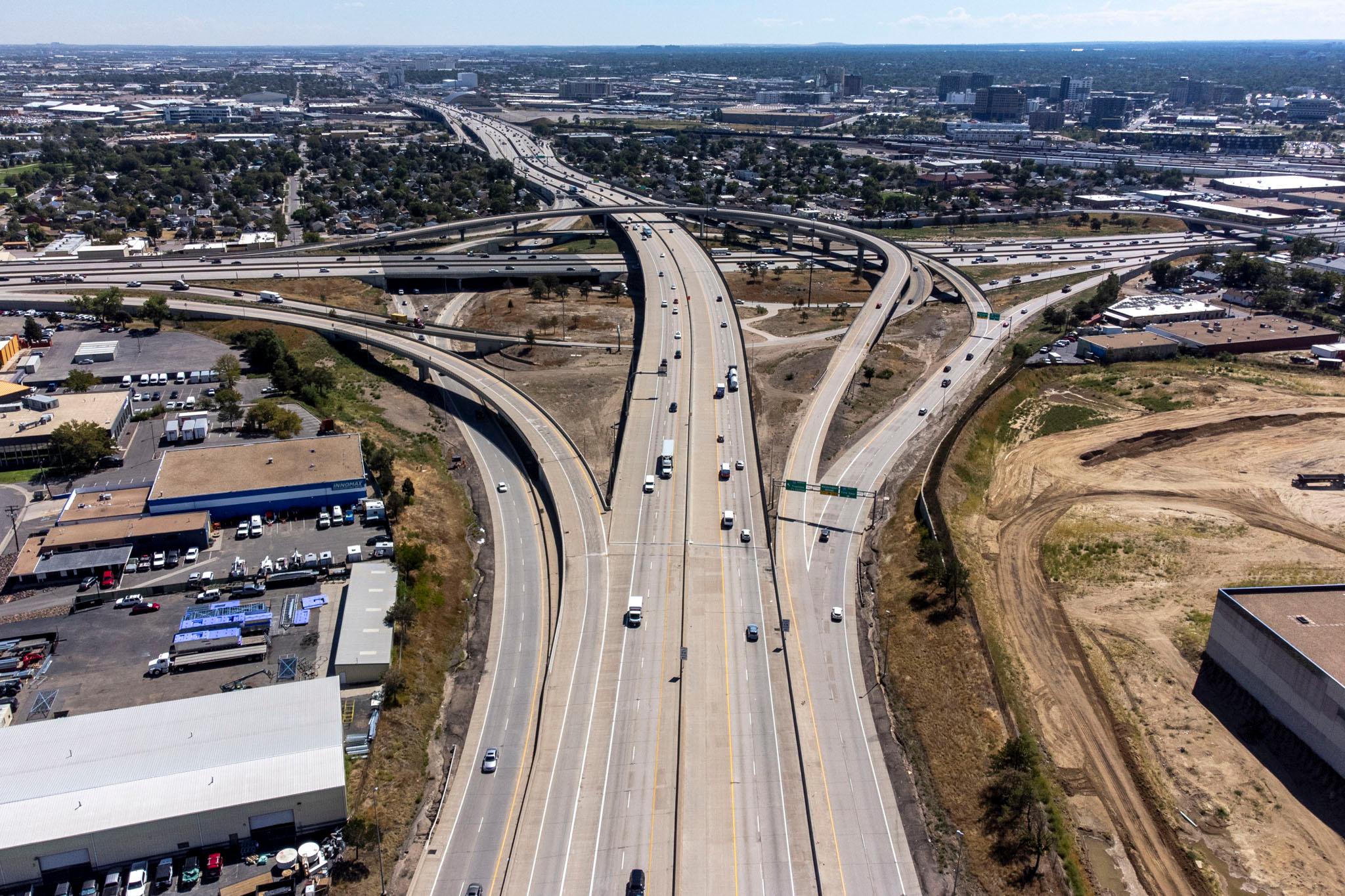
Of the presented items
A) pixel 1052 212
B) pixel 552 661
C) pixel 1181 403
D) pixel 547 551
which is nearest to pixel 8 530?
pixel 547 551

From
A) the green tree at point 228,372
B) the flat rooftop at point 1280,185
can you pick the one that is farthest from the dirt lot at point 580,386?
the flat rooftop at point 1280,185

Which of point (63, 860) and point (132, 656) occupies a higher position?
point (132, 656)

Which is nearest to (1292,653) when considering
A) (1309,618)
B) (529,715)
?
(1309,618)

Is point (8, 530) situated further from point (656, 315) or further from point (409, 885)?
point (656, 315)

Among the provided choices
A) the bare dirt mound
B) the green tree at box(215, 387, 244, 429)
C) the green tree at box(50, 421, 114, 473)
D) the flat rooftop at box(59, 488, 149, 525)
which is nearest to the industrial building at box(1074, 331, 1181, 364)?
the bare dirt mound

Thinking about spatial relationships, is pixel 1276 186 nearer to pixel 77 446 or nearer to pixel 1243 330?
pixel 1243 330

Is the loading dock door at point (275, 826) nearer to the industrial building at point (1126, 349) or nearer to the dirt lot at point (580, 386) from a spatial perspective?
the dirt lot at point (580, 386)
